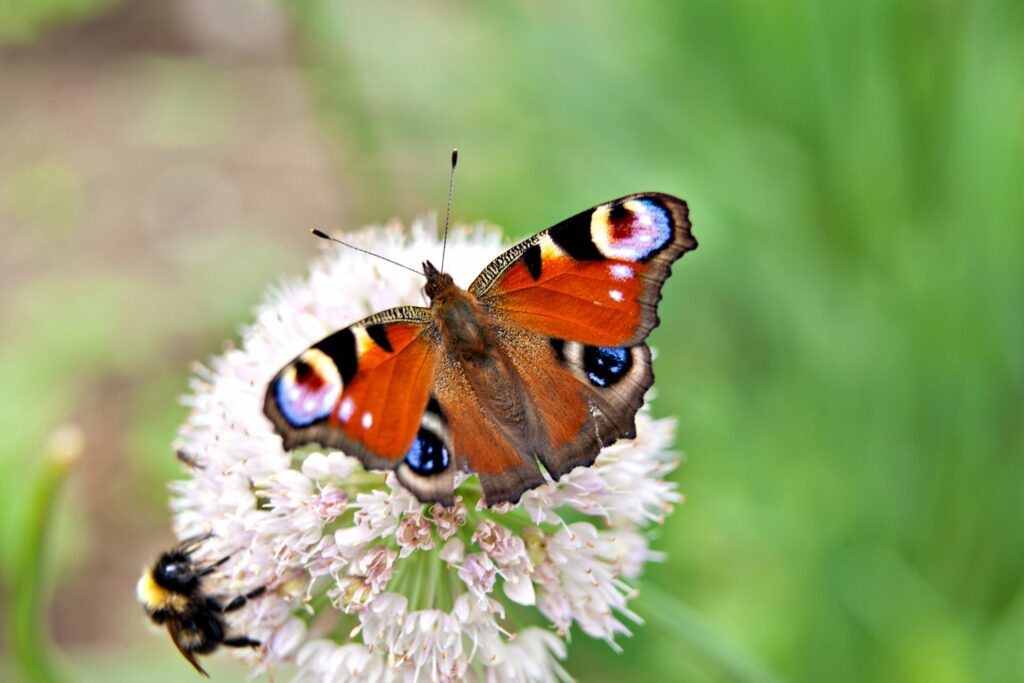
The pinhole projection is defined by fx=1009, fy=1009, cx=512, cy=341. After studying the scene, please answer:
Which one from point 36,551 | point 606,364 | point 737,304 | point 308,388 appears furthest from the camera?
point 737,304

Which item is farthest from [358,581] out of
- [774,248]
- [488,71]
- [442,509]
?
[488,71]

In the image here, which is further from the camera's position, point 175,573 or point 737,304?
point 737,304

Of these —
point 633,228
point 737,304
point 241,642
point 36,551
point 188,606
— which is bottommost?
point 241,642

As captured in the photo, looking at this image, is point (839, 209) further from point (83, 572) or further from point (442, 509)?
point (83, 572)

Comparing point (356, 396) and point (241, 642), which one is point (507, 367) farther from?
point (241, 642)

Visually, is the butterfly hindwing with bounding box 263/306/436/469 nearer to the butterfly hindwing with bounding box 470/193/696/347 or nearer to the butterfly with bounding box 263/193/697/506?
the butterfly with bounding box 263/193/697/506

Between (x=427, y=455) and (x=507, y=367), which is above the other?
(x=507, y=367)

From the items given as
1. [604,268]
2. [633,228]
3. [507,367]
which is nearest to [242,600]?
[507,367]

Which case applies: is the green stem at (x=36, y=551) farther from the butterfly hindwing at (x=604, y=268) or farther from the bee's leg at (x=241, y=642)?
the butterfly hindwing at (x=604, y=268)

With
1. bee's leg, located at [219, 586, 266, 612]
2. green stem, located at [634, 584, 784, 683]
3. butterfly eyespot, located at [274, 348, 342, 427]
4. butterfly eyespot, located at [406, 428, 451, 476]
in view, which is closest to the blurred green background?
green stem, located at [634, 584, 784, 683]
